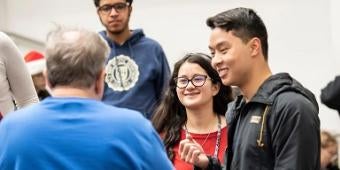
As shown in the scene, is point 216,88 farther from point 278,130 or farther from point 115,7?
point 278,130

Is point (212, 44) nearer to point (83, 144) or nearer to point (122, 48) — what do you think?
point (83, 144)

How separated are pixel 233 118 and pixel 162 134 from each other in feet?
2.85

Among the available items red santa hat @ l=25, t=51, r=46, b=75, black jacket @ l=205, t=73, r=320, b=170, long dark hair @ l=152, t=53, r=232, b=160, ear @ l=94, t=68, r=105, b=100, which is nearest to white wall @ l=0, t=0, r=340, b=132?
red santa hat @ l=25, t=51, r=46, b=75

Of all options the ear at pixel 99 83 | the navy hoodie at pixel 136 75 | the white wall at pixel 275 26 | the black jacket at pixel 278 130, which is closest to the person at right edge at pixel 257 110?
the black jacket at pixel 278 130

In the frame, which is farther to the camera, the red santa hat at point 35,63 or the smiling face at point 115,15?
the red santa hat at point 35,63

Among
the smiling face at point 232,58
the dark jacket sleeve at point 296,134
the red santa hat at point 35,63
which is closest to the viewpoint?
the dark jacket sleeve at point 296,134

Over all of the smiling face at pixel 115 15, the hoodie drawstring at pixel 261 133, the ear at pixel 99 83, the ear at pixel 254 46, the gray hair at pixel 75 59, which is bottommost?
the hoodie drawstring at pixel 261 133

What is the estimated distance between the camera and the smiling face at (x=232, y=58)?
95.2 inches

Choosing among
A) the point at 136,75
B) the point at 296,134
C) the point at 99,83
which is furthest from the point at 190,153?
the point at 136,75

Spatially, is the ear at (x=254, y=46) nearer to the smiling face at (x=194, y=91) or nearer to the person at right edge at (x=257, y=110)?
the person at right edge at (x=257, y=110)

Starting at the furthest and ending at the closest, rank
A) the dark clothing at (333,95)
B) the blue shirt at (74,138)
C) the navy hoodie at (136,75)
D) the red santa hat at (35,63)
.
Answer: the red santa hat at (35,63)
the navy hoodie at (136,75)
the dark clothing at (333,95)
the blue shirt at (74,138)

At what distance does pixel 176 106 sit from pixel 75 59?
1.68 meters

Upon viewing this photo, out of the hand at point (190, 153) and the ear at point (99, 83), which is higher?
the ear at point (99, 83)

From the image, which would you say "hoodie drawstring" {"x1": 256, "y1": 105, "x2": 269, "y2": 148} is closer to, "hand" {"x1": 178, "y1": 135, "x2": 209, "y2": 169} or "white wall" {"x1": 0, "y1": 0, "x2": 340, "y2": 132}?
"hand" {"x1": 178, "y1": 135, "x2": 209, "y2": 169}
